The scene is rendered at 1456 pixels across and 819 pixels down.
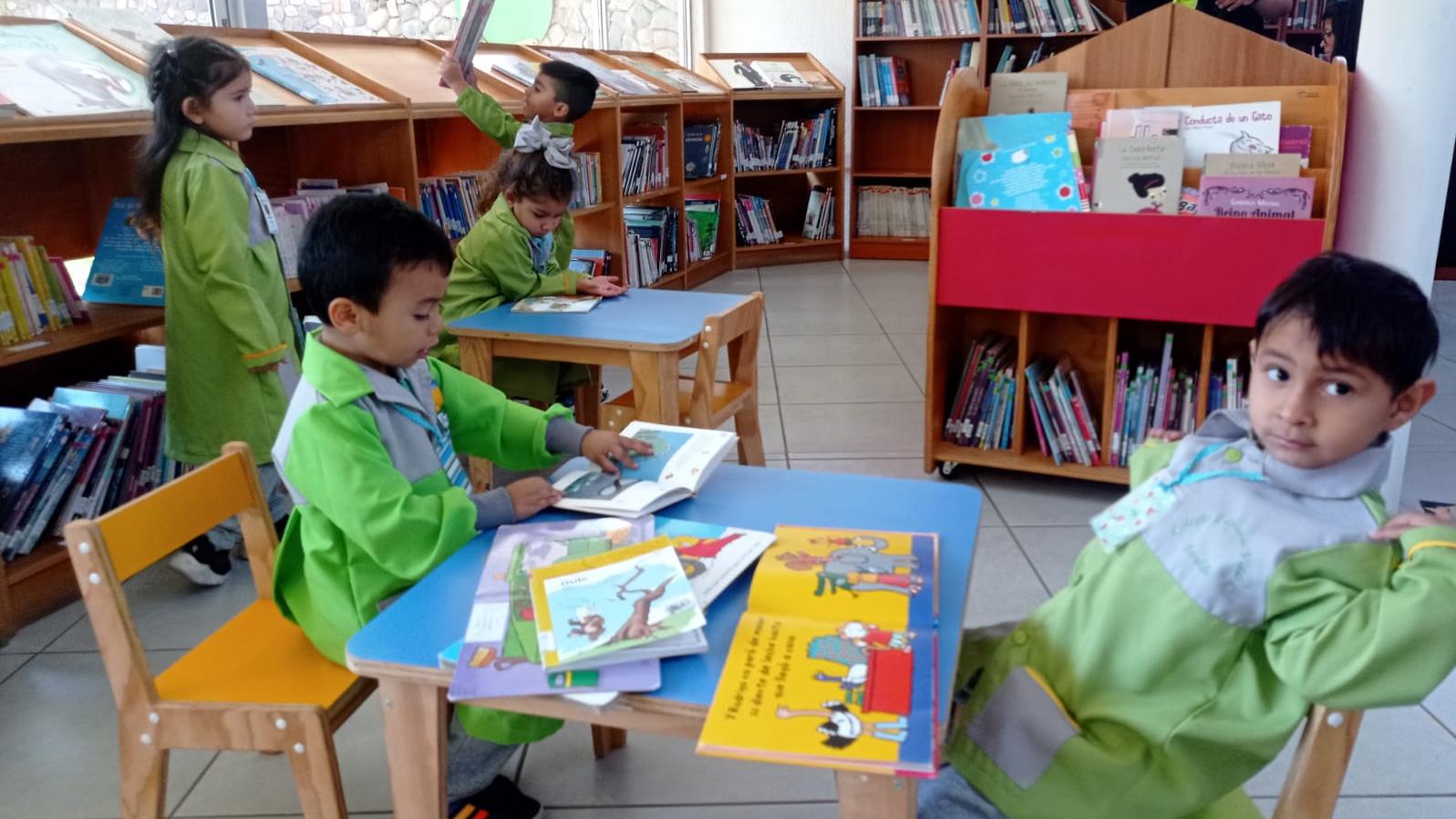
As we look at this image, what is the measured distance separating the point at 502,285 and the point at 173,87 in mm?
915

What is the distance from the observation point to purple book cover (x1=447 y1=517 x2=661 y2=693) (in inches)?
39.0

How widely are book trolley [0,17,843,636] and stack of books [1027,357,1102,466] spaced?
6.56 ft

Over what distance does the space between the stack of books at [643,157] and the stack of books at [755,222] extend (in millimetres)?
1147

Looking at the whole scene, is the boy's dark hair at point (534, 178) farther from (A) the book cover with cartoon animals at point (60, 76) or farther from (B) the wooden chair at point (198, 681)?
(B) the wooden chair at point (198, 681)

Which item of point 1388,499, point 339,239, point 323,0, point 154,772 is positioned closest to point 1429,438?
point 1388,499

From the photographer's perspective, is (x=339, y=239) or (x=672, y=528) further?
(x=339, y=239)

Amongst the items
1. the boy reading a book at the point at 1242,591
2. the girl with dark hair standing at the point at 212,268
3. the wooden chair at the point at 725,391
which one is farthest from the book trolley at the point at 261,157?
the boy reading a book at the point at 1242,591

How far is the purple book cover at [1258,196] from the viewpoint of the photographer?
2.65 meters

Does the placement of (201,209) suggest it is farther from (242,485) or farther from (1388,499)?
(1388,499)

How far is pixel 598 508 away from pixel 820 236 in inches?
233

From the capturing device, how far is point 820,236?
7.12 metres

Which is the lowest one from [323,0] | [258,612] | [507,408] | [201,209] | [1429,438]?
[1429,438]

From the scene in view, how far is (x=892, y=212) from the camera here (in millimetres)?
7039

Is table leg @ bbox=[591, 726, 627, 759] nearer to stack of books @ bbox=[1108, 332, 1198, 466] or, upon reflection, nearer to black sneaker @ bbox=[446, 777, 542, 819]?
black sneaker @ bbox=[446, 777, 542, 819]
